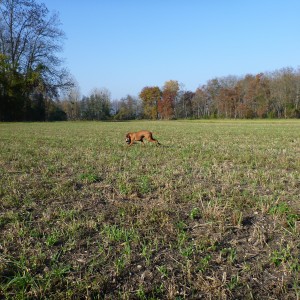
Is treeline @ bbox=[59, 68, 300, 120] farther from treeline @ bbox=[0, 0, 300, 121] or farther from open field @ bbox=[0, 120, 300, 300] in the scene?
open field @ bbox=[0, 120, 300, 300]

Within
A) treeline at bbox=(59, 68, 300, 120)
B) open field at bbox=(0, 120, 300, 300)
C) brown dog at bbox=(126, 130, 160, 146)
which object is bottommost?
open field at bbox=(0, 120, 300, 300)

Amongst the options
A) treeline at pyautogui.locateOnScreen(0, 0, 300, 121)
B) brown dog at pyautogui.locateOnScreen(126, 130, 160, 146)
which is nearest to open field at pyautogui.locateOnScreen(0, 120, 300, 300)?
brown dog at pyautogui.locateOnScreen(126, 130, 160, 146)

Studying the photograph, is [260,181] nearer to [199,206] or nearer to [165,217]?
[199,206]

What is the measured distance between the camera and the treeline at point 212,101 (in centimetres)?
7031

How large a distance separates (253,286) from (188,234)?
3.65ft

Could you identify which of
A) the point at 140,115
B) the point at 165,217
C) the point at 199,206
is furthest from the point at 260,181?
the point at 140,115

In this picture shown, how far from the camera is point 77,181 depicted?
20.6 feet

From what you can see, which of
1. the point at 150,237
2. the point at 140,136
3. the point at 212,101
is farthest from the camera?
the point at 212,101

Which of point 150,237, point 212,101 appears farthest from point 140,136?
point 212,101

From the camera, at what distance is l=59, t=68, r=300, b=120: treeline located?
70312mm

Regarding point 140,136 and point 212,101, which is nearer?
point 140,136

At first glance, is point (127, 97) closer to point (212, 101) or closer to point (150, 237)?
point (212, 101)

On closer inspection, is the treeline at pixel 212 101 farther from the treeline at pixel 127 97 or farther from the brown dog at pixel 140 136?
the brown dog at pixel 140 136

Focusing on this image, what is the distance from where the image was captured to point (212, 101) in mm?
85625
